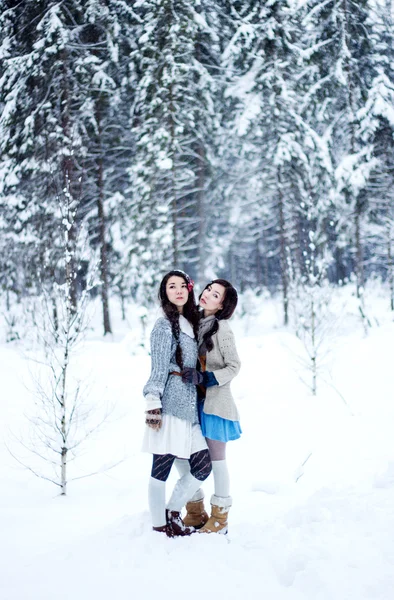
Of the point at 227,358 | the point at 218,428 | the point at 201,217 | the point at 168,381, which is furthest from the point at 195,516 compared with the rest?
the point at 201,217

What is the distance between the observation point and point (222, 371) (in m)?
3.41

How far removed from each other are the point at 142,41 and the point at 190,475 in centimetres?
1340

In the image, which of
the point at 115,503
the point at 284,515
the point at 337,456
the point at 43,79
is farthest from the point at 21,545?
the point at 43,79

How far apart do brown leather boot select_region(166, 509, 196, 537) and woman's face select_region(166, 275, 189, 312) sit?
1.76 m

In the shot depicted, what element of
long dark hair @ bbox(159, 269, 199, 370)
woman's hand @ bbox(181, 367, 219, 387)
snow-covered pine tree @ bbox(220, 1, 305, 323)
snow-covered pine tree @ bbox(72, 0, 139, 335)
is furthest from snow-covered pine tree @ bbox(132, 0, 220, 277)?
woman's hand @ bbox(181, 367, 219, 387)

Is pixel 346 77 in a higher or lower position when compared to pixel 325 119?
higher

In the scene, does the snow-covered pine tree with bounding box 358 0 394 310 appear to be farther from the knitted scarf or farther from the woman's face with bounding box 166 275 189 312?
the woman's face with bounding box 166 275 189 312

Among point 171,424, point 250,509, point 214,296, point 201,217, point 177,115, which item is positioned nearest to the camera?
point 171,424

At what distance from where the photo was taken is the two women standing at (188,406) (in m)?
3.29

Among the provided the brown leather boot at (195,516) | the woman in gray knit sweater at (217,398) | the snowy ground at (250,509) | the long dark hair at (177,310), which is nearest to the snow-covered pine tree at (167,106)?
the snowy ground at (250,509)

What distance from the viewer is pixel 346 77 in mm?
14578

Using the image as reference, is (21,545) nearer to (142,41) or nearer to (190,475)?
(190,475)

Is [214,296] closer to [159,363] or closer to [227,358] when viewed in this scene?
[227,358]

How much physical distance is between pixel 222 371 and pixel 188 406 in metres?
0.40
